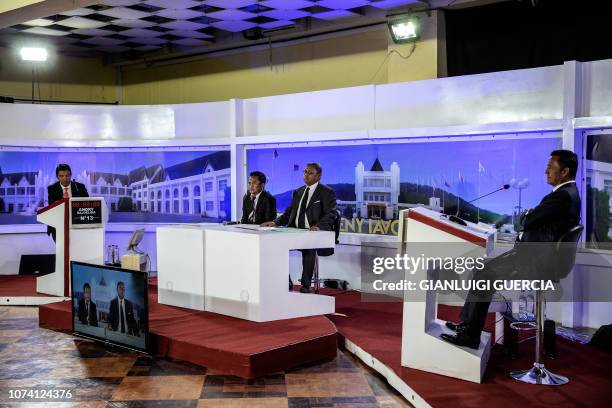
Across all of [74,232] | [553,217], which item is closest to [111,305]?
[74,232]

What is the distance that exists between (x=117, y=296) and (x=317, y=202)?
7.59 ft

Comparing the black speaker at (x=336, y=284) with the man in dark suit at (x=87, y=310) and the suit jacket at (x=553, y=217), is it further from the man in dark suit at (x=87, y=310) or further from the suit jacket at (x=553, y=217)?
the suit jacket at (x=553, y=217)

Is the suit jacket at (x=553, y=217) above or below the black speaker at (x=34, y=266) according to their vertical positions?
above

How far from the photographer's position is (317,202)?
6527 millimetres

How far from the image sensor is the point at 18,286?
Answer: 7598 millimetres

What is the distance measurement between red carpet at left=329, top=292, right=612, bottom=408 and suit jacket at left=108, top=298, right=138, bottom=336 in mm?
1668

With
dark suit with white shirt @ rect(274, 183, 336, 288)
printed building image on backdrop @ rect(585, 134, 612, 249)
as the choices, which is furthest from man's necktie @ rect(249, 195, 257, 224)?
printed building image on backdrop @ rect(585, 134, 612, 249)

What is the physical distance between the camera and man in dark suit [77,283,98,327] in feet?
17.1

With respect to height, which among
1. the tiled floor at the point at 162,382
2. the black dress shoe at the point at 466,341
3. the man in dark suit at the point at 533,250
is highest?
the man in dark suit at the point at 533,250

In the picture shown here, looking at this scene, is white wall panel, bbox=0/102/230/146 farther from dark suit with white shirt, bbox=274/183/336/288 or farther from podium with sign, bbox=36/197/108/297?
dark suit with white shirt, bbox=274/183/336/288

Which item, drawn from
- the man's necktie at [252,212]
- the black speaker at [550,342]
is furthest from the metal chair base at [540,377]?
the man's necktie at [252,212]

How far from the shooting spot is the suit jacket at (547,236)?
4.09 meters

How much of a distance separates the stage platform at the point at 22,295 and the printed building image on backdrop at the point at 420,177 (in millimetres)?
2913

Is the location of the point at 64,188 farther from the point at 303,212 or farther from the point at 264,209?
the point at 303,212
